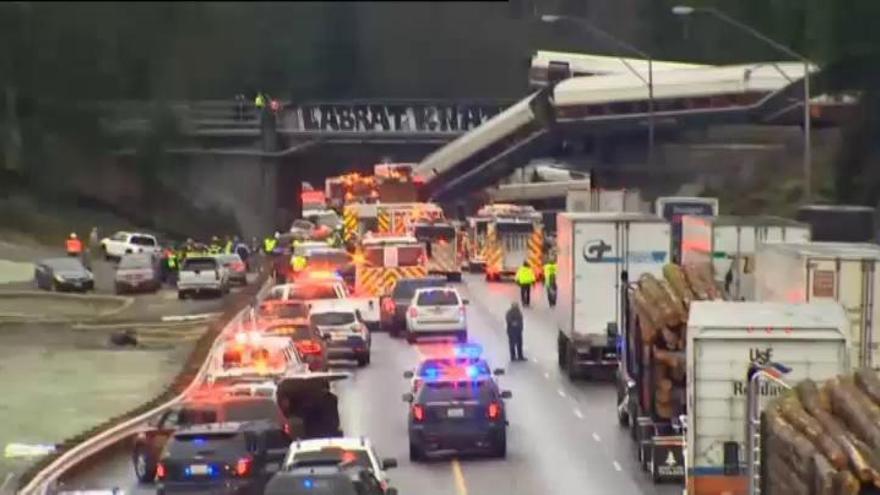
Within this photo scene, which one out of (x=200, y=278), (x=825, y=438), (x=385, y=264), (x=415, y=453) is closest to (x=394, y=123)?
(x=200, y=278)

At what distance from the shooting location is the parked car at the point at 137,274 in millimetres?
64812

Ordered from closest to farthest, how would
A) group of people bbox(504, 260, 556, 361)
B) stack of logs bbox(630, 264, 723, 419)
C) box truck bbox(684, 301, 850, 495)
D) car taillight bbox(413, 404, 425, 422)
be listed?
1. box truck bbox(684, 301, 850, 495)
2. stack of logs bbox(630, 264, 723, 419)
3. car taillight bbox(413, 404, 425, 422)
4. group of people bbox(504, 260, 556, 361)

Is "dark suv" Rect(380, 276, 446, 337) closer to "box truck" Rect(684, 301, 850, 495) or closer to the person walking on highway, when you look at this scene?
the person walking on highway

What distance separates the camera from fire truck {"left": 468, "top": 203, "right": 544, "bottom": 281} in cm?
7025

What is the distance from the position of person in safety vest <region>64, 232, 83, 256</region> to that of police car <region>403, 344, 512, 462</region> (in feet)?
122

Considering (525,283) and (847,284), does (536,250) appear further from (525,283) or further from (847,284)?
(847,284)

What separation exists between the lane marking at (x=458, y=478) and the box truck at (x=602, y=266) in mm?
9123

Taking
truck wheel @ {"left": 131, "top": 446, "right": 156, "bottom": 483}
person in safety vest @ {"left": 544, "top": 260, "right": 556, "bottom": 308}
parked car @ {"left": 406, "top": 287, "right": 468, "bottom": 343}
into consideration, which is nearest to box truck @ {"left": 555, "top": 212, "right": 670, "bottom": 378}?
parked car @ {"left": 406, "top": 287, "right": 468, "bottom": 343}

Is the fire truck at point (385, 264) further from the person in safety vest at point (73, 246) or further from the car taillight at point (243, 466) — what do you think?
the car taillight at point (243, 466)

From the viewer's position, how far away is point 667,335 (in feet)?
87.9

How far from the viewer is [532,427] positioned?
106ft

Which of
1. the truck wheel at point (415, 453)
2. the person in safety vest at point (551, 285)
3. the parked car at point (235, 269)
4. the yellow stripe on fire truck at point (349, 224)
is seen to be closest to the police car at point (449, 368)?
the truck wheel at point (415, 453)

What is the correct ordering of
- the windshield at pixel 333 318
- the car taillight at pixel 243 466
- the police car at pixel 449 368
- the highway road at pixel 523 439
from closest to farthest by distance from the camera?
1. the car taillight at pixel 243 466
2. the highway road at pixel 523 439
3. the police car at pixel 449 368
4. the windshield at pixel 333 318

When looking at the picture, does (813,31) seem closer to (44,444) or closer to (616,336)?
(616,336)
